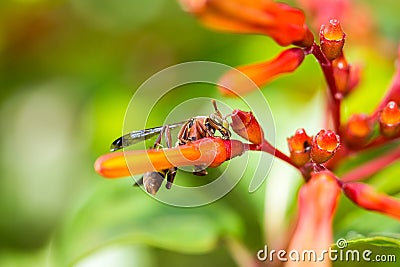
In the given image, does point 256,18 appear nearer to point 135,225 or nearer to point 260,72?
point 260,72

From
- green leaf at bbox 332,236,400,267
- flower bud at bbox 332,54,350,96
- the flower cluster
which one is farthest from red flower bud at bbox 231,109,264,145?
green leaf at bbox 332,236,400,267

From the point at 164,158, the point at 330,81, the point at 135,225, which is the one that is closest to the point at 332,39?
the point at 330,81

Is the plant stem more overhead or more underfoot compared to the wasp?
more overhead

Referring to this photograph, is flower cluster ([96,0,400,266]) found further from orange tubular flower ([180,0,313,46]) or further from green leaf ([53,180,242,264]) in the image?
green leaf ([53,180,242,264])

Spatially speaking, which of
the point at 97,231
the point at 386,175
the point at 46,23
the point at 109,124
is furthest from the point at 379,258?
the point at 46,23

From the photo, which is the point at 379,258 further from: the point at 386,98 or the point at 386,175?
the point at 386,98
